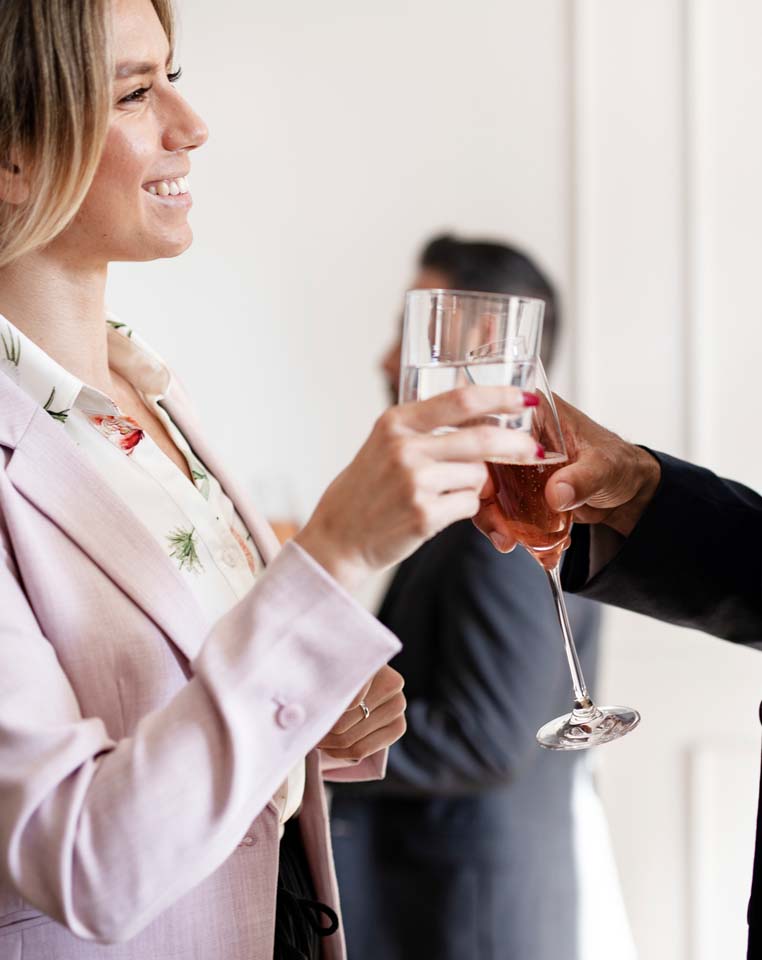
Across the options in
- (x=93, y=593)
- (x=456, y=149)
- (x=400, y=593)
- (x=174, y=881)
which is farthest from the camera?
(x=456, y=149)

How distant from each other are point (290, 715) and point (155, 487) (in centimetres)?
43

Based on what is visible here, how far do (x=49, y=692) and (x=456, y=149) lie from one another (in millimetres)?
2435

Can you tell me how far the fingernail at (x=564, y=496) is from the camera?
108cm

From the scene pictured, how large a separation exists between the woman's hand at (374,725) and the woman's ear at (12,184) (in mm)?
616

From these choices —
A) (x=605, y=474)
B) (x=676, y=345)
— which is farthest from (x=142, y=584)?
(x=676, y=345)

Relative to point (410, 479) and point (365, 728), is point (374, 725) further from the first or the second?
point (410, 479)

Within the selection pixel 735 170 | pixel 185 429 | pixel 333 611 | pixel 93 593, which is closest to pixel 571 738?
pixel 333 611

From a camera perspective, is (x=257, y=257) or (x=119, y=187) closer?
(x=119, y=187)

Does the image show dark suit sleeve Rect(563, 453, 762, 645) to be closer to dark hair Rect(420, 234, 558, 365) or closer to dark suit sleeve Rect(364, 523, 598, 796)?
dark suit sleeve Rect(364, 523, 598, 796)

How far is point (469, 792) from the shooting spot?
89.2 inches

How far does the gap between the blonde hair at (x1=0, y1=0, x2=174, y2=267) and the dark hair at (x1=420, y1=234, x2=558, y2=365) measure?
61.4 inches

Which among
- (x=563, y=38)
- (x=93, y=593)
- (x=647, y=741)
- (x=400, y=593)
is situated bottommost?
(x=647, y=741)

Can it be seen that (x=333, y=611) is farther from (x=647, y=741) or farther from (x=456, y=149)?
(x=456, y=149)

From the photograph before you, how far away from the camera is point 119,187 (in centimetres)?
122
